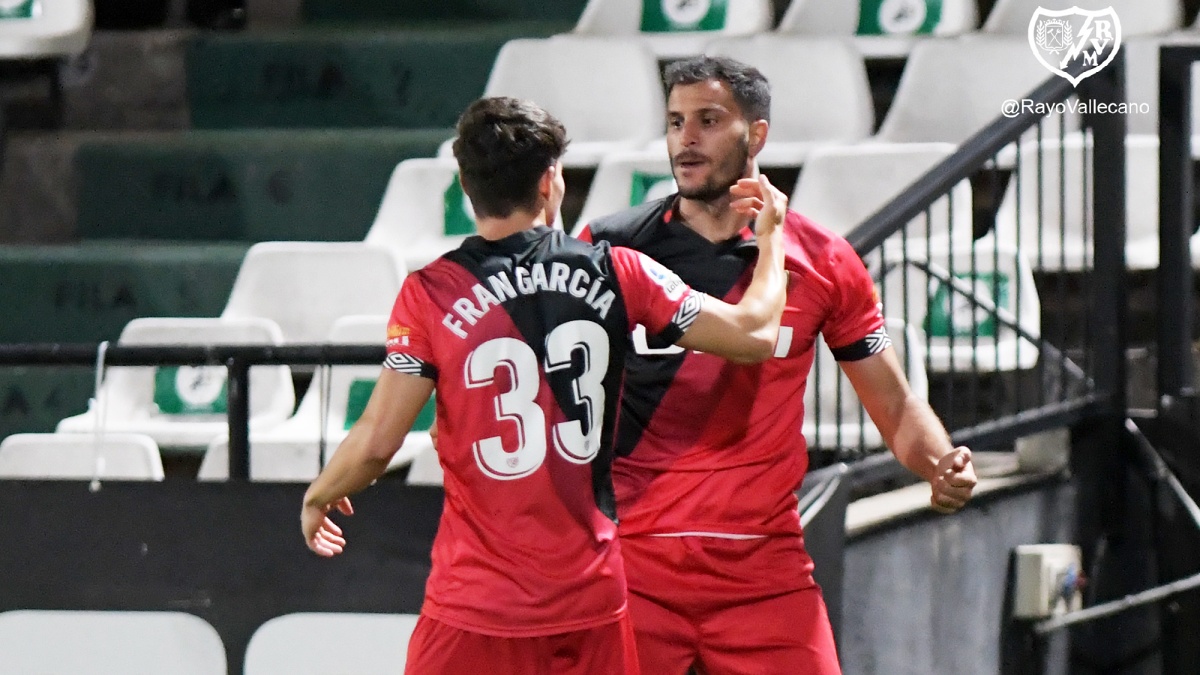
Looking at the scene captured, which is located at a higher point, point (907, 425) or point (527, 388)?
point (527, 388)

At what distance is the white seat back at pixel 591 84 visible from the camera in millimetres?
6793

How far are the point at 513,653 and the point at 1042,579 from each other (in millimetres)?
2375

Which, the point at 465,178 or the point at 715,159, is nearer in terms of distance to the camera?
the point at 465,178

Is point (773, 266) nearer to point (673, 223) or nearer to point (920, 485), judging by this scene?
point (673, 223)

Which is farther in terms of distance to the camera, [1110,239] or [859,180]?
[859,180]

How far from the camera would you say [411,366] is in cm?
303

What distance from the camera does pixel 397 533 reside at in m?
4.16

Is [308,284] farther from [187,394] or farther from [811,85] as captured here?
[811,85]

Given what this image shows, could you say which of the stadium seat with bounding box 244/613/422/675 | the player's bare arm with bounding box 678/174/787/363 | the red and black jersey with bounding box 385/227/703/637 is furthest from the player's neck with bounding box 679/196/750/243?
the stadium seat with bounding box 244/613/422/675

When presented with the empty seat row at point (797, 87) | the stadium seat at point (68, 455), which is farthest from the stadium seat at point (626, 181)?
the stadium seat at point (68, 455)

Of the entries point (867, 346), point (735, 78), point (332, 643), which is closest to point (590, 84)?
point (332, 643)

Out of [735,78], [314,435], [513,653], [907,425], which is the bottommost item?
[314,435]

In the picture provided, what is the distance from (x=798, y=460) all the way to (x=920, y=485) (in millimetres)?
1622

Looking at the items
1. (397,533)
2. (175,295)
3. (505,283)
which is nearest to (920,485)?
(397,533)
